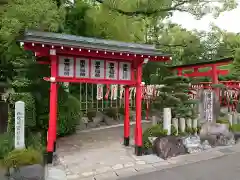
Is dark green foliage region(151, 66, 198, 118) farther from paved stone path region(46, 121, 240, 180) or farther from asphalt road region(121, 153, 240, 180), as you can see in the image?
asphalt road region(121, 153, 240, 180)

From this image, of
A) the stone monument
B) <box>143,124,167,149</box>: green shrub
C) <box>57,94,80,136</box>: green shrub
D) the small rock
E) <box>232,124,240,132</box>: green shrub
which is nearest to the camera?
the small rock

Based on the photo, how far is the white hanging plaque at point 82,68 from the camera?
8.56 meters

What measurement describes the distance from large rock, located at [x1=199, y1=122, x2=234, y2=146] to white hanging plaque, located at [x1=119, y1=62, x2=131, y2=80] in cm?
465

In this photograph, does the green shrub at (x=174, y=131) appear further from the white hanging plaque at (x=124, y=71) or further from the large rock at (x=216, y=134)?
the white hanging plaque at (x=124, y=71)

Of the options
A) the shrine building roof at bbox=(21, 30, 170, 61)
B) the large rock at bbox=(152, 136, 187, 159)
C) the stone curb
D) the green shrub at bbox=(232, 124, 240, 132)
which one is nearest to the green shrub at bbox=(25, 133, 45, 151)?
the stone curb

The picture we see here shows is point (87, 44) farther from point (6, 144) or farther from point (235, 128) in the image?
point (235, 128)

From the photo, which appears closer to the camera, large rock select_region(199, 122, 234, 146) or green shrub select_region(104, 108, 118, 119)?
large rock select_region(199, 122, 234, 146)

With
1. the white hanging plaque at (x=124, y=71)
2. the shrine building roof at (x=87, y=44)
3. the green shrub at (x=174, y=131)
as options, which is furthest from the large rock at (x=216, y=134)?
the white hanging plaque at (x=124, y=71)

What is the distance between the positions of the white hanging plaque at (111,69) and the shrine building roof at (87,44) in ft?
2.56

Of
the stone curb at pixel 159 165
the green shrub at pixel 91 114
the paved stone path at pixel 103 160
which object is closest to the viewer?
the stone curb at pixel 159 165

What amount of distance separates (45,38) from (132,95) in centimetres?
1188

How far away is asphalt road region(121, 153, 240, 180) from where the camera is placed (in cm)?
727

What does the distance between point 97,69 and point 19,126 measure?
3.40 m

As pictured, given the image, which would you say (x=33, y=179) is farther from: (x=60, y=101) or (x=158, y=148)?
(x=60, y=101)
